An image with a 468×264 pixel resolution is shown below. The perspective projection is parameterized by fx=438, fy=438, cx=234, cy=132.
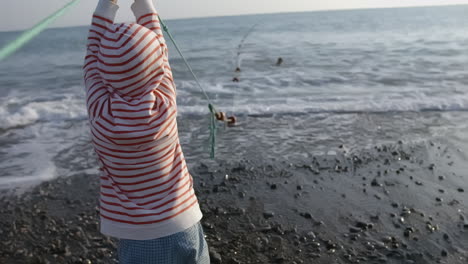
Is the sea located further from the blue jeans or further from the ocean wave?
the blue jeans

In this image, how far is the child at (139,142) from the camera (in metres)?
1.72

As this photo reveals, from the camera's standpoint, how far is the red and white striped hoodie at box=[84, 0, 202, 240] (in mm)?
1714

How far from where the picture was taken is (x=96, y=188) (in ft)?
16.6

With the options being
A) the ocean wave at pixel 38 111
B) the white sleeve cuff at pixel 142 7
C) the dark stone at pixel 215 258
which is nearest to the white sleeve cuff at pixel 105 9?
the white sleeve cuff at pixel 142 7

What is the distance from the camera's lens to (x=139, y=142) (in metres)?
1.82

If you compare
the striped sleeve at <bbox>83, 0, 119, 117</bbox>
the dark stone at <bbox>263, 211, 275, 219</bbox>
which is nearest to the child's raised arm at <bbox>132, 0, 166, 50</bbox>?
the striped sleeve at <bbox>83, 0, 119, 117</bbox>

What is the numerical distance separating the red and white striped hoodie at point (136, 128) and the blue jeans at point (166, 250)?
63 mm

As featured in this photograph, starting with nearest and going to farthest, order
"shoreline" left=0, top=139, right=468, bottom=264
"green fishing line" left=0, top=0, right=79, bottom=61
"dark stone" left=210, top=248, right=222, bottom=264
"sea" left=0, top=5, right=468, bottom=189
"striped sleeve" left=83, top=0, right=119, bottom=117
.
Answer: "green fishing line" left=0, top=0, right=79, bottom=61
"striped sleeve" left=83, top=0, right=119, bottom=117
"dark stone" left=210, top=248, right=222, bottom=264
"shoreline" left=0, top=139, right=468, bottom=264
"sea" left=0, top=5, right=468, bottom=189

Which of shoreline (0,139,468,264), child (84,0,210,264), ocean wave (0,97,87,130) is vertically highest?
child (84,0,210,264)

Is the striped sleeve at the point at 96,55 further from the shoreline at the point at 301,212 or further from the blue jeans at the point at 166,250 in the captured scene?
the shoreline at the point at 301,212

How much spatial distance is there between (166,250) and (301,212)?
2.45 meters

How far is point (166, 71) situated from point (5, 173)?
182 inches

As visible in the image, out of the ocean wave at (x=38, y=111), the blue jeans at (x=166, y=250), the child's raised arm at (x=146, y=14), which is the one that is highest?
the child's raised arm at (x=146, y=14)

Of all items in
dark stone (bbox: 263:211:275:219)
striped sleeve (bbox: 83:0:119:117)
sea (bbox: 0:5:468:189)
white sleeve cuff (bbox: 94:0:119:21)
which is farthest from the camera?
sea (bbox: 0:5:468:189)
